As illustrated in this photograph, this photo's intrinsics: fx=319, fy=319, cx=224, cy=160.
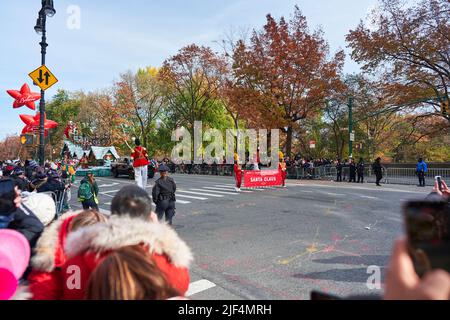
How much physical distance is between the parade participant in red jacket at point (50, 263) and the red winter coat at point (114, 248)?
20 millimetres

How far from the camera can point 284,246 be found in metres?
6.37

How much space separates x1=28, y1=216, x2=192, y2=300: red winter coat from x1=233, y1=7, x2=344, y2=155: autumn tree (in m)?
26.5

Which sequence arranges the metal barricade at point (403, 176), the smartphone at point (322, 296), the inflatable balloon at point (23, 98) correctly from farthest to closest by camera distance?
the metal barricade at point (403, 176), the inflatable balloon at point (23, 98), the smartphone at point (322, 296)

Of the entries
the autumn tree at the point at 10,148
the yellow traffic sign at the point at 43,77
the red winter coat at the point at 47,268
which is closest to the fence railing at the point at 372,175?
the yellow traffic sign at the point at 43,77

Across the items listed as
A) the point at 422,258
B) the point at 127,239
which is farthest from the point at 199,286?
the point at 422,258

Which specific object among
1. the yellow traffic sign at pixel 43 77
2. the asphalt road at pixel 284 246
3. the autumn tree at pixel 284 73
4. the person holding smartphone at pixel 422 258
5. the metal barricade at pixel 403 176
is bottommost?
the asphalt road at pixel 284 246

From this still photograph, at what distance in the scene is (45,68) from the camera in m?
11.0

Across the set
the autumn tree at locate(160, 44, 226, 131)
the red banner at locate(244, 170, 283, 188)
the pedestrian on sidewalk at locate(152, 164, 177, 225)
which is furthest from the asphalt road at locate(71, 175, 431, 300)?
the autumn tree at locate(160, 44, 226, 131)

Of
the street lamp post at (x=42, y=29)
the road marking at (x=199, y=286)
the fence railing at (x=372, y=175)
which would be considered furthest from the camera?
the fence railing at (x=372, y=175)

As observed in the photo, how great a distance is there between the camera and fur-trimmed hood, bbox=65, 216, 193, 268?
2002 mm

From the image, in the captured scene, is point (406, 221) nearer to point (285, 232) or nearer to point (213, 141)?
point (285, 232)

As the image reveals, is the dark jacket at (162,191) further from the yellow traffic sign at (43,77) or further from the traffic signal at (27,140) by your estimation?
the traffic signal at (27,140)

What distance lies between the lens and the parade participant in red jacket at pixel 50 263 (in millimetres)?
2253

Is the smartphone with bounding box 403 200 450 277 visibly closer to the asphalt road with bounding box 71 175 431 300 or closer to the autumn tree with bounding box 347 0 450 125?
the asphalt road with bounding box 71 175 431 300
